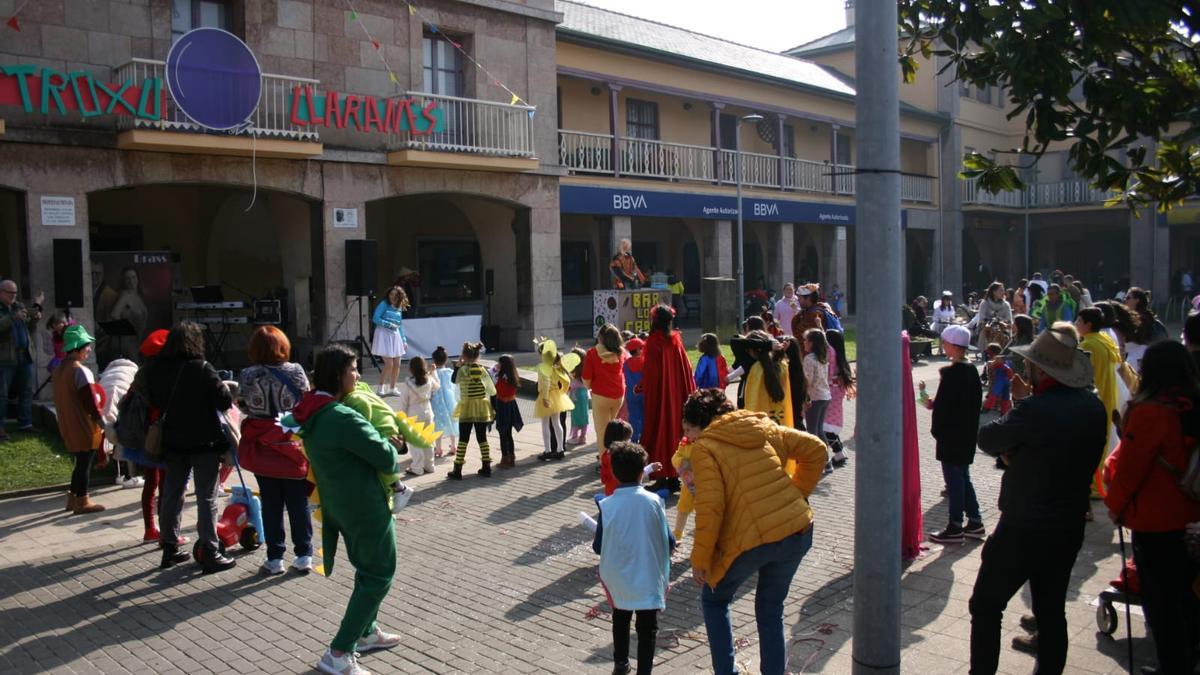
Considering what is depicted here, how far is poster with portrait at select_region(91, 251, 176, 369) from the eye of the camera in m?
16.1

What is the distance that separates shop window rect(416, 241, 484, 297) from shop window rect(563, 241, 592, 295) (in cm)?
361

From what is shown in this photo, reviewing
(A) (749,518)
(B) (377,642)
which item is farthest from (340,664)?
(A) (749,518)

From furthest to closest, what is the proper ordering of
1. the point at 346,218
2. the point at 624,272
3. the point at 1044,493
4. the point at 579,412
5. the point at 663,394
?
the point at 624,272 < the point at 346,218 < the point at 579,412 < the point at 663,394 < the point at 1044,493

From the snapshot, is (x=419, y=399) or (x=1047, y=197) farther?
(x=1047, y=197)

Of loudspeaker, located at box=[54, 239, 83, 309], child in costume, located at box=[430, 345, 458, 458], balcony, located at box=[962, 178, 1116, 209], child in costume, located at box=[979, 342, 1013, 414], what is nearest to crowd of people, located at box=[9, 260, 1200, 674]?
child in costume, located at box=[430, 345, 458, 458]

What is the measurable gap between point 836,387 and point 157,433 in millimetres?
6739

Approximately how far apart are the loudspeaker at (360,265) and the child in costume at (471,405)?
722 centimetres

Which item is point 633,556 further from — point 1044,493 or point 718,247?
point 718,247

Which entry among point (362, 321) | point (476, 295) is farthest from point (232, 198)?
point (476, 295)

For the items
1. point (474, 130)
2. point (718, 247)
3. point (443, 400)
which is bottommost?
point (443, 400)

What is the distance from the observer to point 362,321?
17938 millimetres

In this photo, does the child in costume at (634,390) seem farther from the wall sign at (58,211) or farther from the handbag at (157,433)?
the wall sign at (58,211)

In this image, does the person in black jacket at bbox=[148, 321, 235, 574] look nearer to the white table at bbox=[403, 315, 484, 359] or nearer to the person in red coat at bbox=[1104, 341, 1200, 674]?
the person in red coat at bbox=[1104, 341, 1200, 674]

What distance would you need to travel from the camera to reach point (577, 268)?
28797 millimetres
